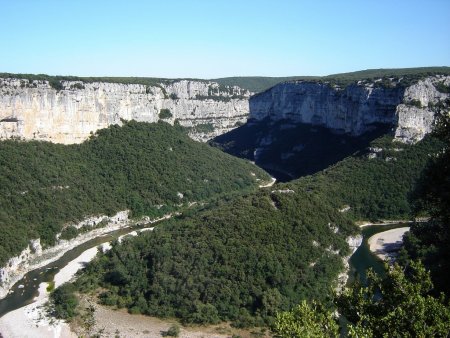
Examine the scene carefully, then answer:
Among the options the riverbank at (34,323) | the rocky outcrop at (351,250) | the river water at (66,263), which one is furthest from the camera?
the rocky outcrop at (351,250)

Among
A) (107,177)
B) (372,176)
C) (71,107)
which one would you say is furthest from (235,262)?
(71,107)

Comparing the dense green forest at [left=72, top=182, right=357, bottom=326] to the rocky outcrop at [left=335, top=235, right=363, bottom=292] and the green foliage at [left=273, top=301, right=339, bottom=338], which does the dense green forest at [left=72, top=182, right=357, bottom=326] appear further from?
the green foliage at [left=273, top=301, right=339, bottom=338]

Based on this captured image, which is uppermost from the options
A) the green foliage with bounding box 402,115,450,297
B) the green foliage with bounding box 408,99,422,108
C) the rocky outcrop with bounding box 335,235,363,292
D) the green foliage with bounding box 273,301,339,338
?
the green foliage with bounding box 408,99,422,108

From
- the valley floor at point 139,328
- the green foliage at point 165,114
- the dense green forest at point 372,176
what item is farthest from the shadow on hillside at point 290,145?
the valley floor at point 139,328

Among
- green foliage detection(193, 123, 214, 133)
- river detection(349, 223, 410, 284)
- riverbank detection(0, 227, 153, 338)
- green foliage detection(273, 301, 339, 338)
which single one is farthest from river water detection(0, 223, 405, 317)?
green foliage detection(193, 123, 214, 133)

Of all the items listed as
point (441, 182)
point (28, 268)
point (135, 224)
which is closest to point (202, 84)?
point (135, 224)

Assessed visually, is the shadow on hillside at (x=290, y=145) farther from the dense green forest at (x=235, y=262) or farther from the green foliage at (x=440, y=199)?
the green foliage at (x=440, y=199)

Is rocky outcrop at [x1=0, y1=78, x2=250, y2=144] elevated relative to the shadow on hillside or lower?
elevated
